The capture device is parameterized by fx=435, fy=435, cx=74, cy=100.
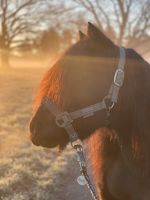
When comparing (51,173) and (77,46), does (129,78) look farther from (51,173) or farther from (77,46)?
(51,173)

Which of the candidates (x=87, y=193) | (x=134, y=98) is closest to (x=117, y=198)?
(x=134, y=98)

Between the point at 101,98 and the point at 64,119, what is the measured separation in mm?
275

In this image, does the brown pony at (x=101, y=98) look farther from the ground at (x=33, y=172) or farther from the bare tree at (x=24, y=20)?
the bare tree at (x=24, y=20)

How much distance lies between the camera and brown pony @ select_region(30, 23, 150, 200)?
2797 mm

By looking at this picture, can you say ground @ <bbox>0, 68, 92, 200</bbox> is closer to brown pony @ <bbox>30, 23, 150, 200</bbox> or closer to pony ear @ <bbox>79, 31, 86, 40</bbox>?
pony ear @ <bbox>79, 31, 86, 40</bbox>

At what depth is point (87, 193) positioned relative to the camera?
591 centimetres

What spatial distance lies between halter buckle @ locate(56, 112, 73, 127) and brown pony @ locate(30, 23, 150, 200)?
4cm

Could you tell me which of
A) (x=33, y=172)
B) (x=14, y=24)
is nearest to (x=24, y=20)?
(x=14, y=24)

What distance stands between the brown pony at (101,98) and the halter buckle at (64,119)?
0.04 m

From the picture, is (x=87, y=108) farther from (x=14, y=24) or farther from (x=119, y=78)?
(x=14, y=24)

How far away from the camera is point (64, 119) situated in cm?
281

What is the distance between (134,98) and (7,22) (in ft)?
115

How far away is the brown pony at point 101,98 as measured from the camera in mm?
2797

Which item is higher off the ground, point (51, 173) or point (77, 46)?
point (77, 46)
